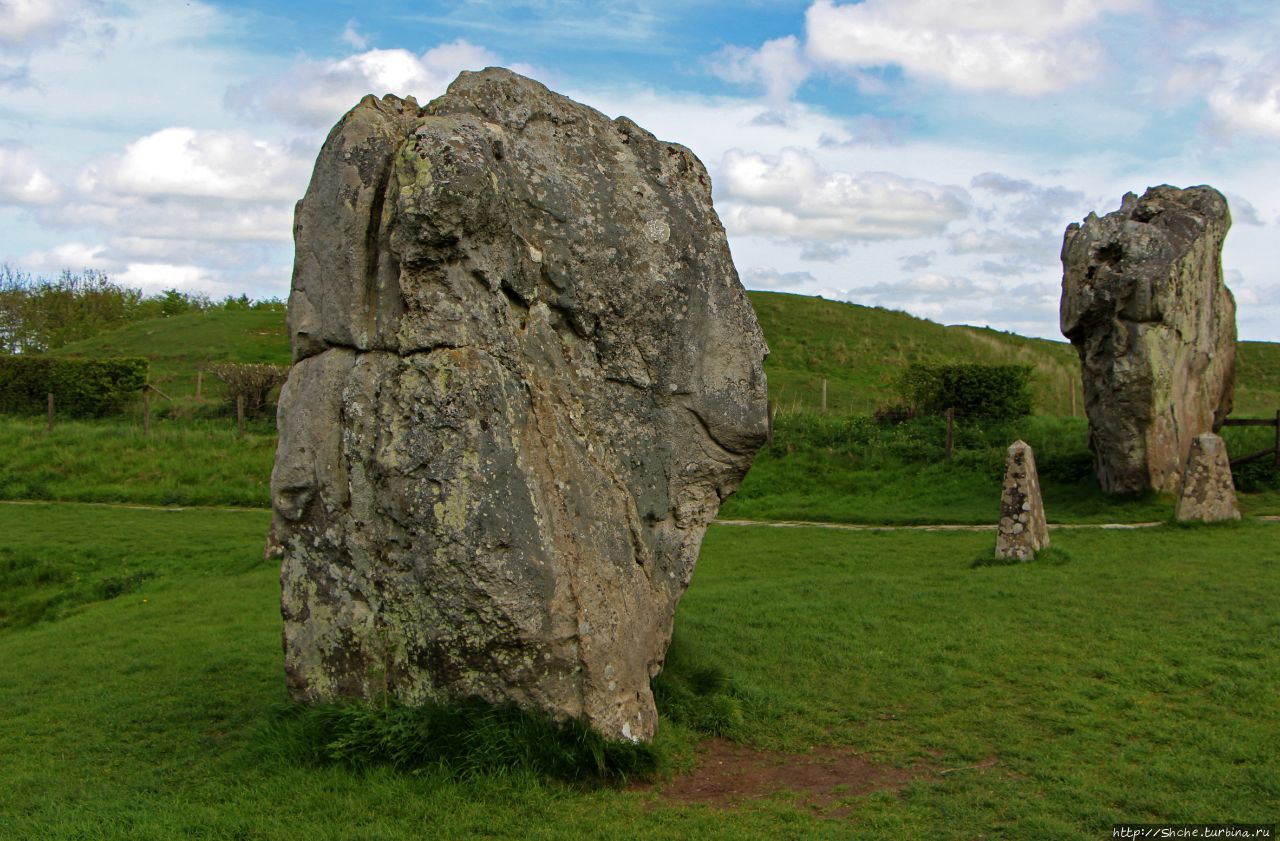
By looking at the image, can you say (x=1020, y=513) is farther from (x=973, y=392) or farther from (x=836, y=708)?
(x=973, y=392)

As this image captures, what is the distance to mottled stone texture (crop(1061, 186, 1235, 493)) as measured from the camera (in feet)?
68.3

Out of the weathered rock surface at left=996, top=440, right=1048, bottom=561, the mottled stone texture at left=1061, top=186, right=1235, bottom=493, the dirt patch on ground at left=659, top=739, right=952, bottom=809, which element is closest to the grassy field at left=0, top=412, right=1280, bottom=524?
the mottled stone texture at left=1061, top=186, right=1235, bottom=493

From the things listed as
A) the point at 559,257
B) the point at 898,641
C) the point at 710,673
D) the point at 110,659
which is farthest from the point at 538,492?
the point at 110,659

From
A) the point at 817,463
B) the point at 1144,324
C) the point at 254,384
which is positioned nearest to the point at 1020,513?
the point at 1144,324

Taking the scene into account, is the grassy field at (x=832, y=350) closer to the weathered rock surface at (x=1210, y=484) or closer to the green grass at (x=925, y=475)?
the green grass at (x=925, y=475)

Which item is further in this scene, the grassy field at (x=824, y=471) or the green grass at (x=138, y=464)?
the green grass at (x=138, y=464)

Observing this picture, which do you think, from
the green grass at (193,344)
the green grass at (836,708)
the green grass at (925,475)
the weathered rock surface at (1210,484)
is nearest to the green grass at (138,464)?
the green grass at (836,708)

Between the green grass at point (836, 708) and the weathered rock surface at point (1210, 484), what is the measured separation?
1419 mm

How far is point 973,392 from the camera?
31.0 meters

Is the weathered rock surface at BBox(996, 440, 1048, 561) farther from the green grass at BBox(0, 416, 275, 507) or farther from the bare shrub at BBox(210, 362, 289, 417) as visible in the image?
the bare shrub at BBox(210, 362, 289, 417)

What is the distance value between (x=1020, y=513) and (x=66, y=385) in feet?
104

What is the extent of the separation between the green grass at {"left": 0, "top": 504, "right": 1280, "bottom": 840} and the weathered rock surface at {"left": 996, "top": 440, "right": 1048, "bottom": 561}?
1.89ft

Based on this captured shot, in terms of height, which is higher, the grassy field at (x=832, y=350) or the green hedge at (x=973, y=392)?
the grassy field at (x=832, y=350)

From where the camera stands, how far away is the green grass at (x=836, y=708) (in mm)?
6965
